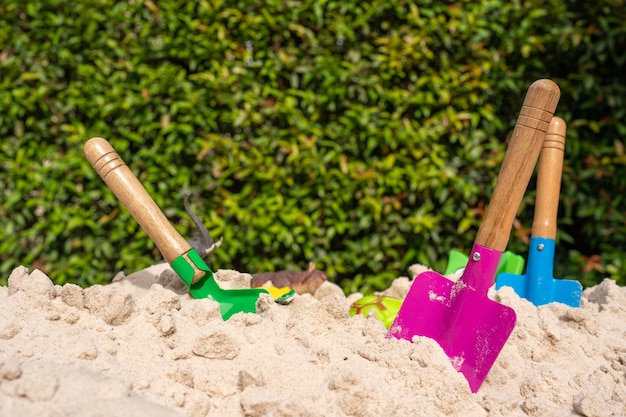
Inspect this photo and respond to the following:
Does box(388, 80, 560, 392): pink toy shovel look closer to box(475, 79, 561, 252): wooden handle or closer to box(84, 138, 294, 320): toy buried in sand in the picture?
box(475, 79, 561, 252): wooden handle

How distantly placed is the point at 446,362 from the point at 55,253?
8.99ft

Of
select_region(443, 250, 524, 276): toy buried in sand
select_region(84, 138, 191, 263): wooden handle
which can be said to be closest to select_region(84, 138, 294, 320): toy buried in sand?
select_region(84, 138, 191, 263): wooden handle

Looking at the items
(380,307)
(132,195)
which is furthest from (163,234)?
(380,307)

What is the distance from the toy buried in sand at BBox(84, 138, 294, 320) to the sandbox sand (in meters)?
0.08

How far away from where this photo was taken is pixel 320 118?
150 inches

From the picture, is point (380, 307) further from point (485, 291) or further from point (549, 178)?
point (549, 178)

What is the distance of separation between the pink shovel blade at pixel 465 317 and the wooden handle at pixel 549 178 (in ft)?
1.81

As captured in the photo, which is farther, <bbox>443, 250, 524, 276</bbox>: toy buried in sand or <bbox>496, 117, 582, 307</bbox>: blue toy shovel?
<bbox>443, 250, 524, 276</bbox>: toy buried in sand

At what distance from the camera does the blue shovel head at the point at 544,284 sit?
7.79 ft

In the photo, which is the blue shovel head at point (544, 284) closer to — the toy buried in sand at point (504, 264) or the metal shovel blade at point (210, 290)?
the toy buried in sand at point (504, 264)

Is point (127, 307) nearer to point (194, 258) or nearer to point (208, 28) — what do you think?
point (194, 258)

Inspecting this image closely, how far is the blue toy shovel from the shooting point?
2379 mm

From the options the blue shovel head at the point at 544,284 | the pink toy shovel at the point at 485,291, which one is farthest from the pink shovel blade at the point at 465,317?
the blue shovel head at the point at 544,284

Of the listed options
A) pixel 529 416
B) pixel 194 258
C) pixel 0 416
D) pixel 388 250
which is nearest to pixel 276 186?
pixel 388 250
